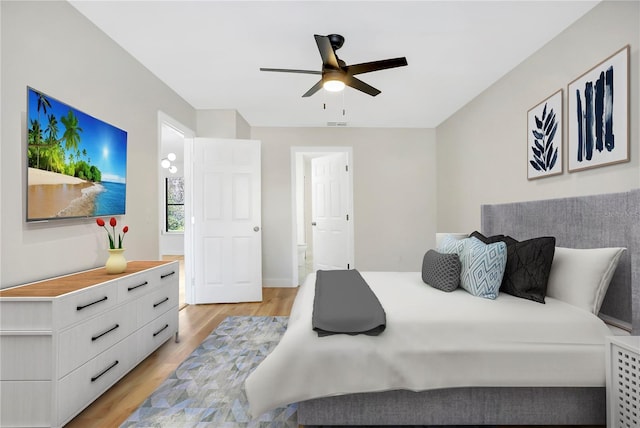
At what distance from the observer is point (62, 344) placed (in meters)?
1.52

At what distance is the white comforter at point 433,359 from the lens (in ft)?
4.68

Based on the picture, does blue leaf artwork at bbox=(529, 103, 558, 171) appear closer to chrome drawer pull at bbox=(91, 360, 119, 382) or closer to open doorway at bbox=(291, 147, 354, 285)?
open doorway at bbox=(291, 147, 354, 285)

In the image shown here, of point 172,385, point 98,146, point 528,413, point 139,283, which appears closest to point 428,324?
point 528,413

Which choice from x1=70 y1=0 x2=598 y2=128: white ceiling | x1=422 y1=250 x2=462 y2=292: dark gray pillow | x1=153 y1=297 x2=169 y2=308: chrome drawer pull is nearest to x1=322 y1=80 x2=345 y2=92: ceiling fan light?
x1=70 y1=0 x2=598 y2=128: white ceiling

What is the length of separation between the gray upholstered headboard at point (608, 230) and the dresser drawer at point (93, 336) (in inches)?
114

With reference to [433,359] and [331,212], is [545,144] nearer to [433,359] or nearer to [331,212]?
[433,359]

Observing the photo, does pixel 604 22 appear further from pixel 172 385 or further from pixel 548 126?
pixel 172 385

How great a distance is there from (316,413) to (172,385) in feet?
3.48

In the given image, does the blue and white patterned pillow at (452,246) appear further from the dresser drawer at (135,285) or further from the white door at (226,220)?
the white door at (226,220)

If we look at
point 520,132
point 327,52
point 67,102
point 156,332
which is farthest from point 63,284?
point 520,132

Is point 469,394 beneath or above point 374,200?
beneath

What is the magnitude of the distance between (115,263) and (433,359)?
6.88ft

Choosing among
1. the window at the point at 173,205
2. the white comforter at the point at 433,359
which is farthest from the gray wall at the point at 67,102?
the window at the point at 173,205

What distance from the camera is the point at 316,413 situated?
150cm
